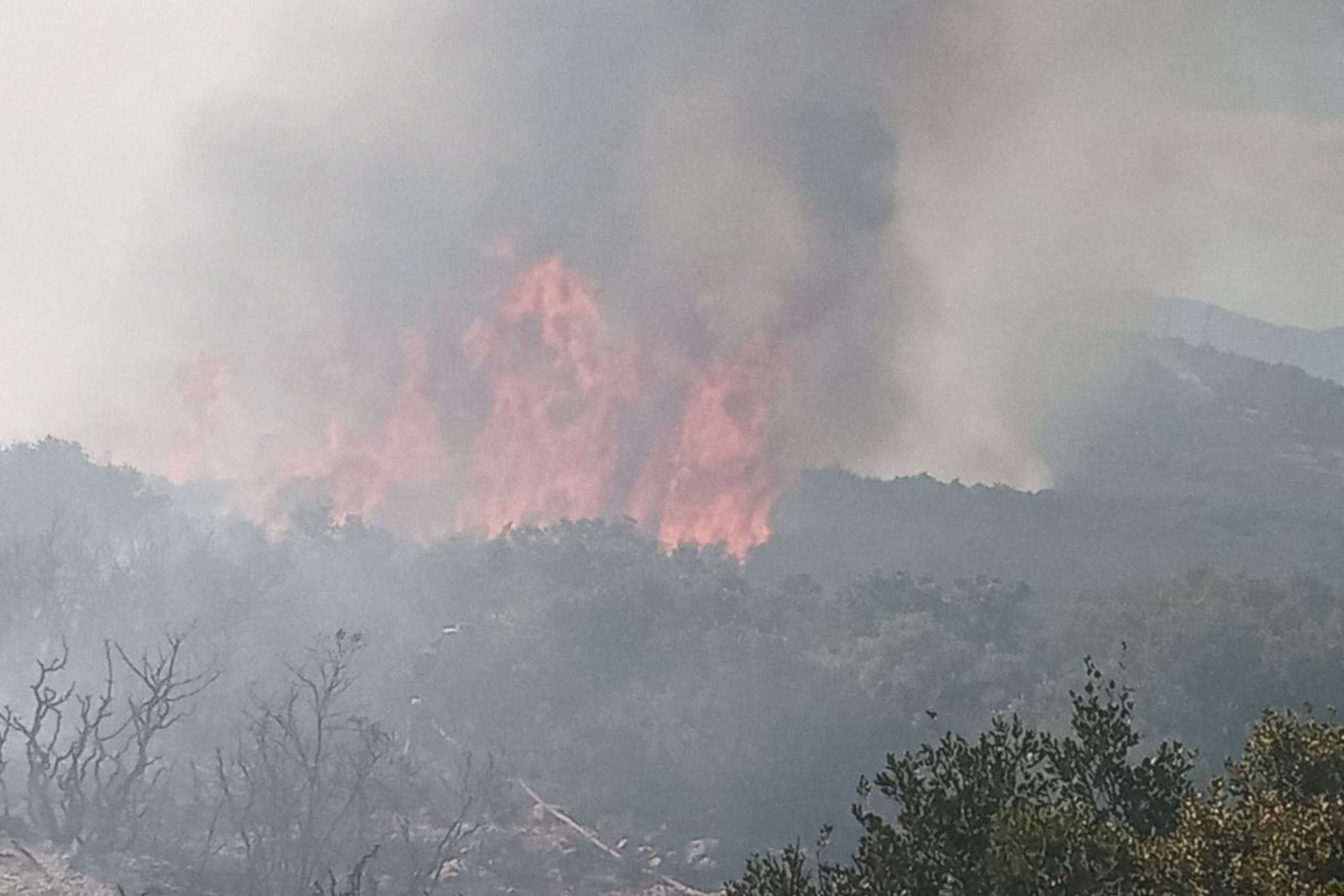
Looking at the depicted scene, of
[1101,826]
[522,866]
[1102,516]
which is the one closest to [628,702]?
[522,866]

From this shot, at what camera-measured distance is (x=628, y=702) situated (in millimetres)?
57812

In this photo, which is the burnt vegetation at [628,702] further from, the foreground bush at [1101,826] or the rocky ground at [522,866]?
the rocky ground at [522,866]

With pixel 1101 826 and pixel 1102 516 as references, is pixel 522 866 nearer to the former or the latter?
pixel 1101 826

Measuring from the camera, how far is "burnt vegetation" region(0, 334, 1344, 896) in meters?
19.0

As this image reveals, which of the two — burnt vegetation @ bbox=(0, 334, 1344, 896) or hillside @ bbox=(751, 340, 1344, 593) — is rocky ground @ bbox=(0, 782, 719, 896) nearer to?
burnt vegetation @ bbox=(0, 334, 1344, 896)

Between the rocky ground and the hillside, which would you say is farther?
the hillside

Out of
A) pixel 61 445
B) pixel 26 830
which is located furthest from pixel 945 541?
pixel 61 445

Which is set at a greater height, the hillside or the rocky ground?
the hillside

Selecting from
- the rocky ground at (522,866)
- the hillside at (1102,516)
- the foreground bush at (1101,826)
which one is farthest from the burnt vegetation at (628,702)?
the hillside at (1102,516)

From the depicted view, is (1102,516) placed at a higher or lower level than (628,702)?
higher

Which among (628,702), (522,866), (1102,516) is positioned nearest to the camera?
(522,866)

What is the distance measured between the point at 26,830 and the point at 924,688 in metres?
41.1

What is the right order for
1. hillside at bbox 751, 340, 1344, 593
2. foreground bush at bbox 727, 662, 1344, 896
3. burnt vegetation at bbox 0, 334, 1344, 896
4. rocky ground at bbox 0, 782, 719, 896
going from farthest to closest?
hillside at bbox 751, 340, 1344, 593 < rocky ground at bbox 0, 782, 719, 896 < burnt vegetation at bbox 0, 334, 1344, 896 < foreground bush at bbox 727, 662, 1344, 896

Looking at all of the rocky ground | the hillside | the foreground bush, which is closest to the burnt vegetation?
the foreground bush
